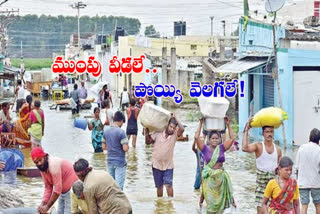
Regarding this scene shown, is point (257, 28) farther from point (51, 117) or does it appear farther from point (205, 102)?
point (205, 102)

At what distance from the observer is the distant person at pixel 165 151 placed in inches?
541

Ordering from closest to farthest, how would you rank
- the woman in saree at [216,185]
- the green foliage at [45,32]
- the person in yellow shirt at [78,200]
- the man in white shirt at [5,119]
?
1. the person in yellow shirt at [78,200]
2. the woman in saree at [216,185]
3. the man in white shirt at [5,119]
4. the green foliage at [45,32]

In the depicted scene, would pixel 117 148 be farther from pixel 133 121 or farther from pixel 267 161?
pixel 133 121

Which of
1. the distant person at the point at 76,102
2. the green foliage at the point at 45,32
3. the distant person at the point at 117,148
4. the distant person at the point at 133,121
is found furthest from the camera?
the green foliage at the point at 45,32

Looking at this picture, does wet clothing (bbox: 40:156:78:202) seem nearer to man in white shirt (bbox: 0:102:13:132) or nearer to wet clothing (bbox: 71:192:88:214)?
wet clothing (bbox: 71:192:88:214)

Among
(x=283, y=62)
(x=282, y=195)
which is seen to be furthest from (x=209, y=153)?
(x=283, y=62)

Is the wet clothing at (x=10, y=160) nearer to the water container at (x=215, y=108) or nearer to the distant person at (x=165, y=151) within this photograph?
the distant person at (x=165, y=151)

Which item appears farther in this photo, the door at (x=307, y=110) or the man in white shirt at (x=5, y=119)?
the door at (x=307, y=110)

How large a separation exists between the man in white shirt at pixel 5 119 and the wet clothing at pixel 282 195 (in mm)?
10318

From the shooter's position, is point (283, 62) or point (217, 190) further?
point (283, 62)

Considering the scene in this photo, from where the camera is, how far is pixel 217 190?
11.4 m

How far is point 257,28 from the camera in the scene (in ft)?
89.6

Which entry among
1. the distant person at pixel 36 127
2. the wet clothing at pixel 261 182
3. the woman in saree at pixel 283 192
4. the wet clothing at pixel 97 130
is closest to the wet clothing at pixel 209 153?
the wet clothing at pixel 261 182

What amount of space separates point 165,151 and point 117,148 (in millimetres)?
804
